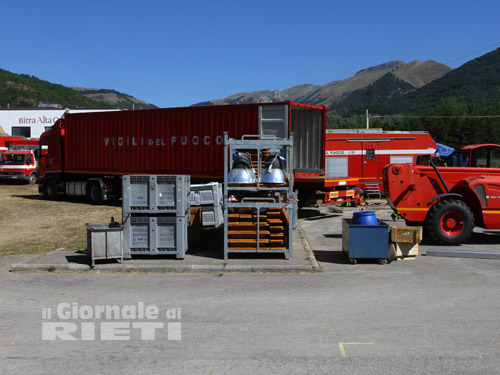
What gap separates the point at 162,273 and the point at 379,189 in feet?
49.1

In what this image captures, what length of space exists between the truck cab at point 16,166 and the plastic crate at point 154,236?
25.1 meters

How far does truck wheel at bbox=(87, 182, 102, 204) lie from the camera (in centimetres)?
2122

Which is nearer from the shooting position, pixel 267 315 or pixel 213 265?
pixel 267 315

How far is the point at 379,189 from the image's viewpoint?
71.2ft

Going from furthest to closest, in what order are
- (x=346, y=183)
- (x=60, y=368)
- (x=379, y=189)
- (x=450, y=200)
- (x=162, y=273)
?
(x=379, y=189)
(x=346, y=183)
(x=450, y=200)
(x=162, y=273)
(x=60, y=368)

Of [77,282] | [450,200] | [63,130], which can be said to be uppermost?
[63,130]

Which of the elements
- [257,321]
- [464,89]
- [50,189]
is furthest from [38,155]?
[464,89]

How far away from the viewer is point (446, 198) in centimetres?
1140

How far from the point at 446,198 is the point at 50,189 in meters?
18.5

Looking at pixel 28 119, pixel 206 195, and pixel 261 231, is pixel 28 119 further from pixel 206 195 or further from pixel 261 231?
pixel 261 231

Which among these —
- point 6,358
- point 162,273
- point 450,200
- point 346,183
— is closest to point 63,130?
point 346,183

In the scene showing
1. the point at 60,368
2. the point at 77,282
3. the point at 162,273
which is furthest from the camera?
the point at 162,273

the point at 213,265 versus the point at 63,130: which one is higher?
the point at 63,130

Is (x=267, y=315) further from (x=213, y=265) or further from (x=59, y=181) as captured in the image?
(x=59, y=181)
